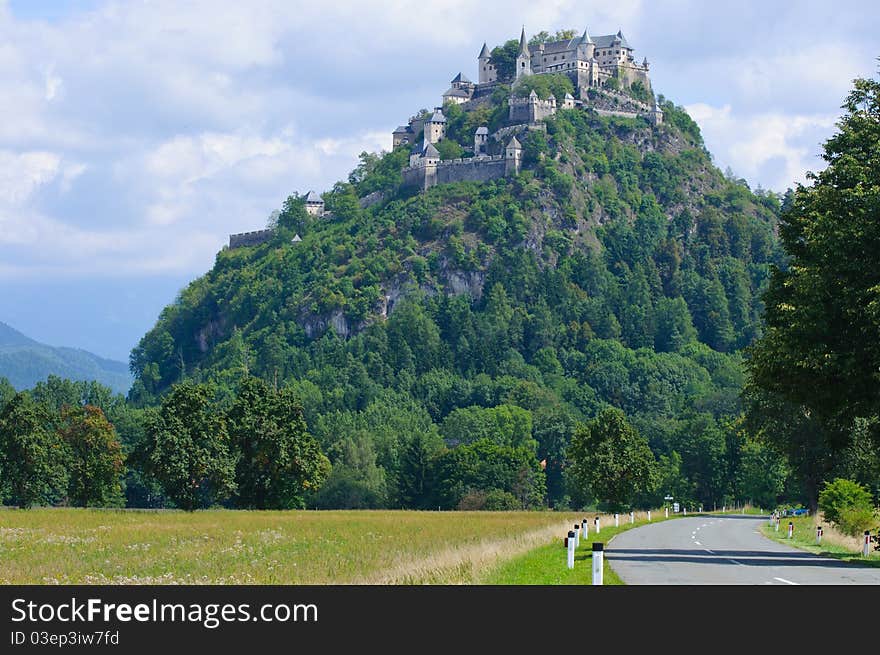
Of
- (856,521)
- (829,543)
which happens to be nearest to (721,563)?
(829,543)

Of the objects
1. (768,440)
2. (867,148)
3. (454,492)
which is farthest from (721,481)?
(867,148)

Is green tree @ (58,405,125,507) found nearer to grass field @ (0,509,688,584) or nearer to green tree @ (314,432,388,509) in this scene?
green tree @ (314,432,388,509)

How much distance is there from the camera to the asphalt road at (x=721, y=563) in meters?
30.8

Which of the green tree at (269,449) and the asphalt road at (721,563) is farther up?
the green tree at (269,449)

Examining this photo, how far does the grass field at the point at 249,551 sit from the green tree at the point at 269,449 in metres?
28.8

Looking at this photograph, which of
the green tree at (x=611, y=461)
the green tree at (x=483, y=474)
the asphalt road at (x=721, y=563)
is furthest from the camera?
the green tree at (x=483, y=474)

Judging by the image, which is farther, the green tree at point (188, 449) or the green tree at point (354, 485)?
the green tree at point (354, 485)

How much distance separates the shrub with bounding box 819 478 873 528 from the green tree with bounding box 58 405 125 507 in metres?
61.7

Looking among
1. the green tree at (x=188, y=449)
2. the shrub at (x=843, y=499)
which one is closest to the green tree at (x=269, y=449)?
the green tree at (x=188, y=449)

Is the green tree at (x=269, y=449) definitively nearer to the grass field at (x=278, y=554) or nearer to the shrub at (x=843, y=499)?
the grass field at (x=278, y=554)

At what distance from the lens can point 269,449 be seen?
95.6m

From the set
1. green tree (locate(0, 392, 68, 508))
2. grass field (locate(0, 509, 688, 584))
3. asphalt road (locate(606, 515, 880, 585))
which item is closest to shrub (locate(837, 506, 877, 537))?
asphalt road (locate(606, 515, 880, 585))

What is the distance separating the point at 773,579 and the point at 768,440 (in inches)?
1897

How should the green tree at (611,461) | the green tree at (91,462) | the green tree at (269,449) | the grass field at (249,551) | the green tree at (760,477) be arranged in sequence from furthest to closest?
the green tree at (760,477)
the green tree at (91,462)
the green tree at (269,449)
the green tree at (611,461)
the grass field at (249,551)
